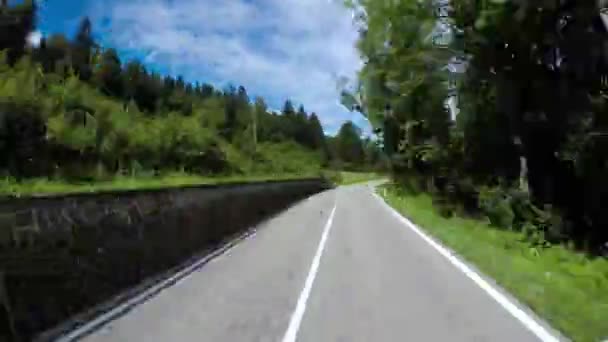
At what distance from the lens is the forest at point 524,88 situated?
Answer: 82.1 ft

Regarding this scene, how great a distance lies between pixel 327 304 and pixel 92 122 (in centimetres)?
2704

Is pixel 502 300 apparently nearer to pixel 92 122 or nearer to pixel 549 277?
pixel 549 277

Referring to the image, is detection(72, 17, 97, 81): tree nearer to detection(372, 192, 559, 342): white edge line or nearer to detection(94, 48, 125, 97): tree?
detection(94, 48, 125, 97): tree

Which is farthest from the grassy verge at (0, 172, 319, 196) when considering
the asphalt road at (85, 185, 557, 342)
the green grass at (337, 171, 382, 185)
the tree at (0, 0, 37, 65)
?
the green grass at (337, 171, 382, 185)

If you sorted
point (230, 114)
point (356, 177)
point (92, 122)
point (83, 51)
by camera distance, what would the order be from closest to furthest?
point (92, 122) < point (83, 51) < point (230, 114) < point (356, 177)

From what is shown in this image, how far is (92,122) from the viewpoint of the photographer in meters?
34.9

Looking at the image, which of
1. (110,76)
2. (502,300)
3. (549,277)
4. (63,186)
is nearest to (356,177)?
(110,76)

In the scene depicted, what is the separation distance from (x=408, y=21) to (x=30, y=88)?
50.3 ft

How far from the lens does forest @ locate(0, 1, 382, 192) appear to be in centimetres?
2466

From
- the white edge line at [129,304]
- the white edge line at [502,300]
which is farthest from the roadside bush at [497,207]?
the white edge line at [129,304]

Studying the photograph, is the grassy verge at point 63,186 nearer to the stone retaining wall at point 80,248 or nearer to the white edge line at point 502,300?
the stone retaining wall at point 80,248

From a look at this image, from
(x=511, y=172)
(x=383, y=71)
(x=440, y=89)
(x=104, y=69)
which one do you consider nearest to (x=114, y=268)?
(x=440, y=89)

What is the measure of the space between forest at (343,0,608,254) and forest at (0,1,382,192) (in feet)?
43.9

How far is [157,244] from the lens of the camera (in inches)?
561
